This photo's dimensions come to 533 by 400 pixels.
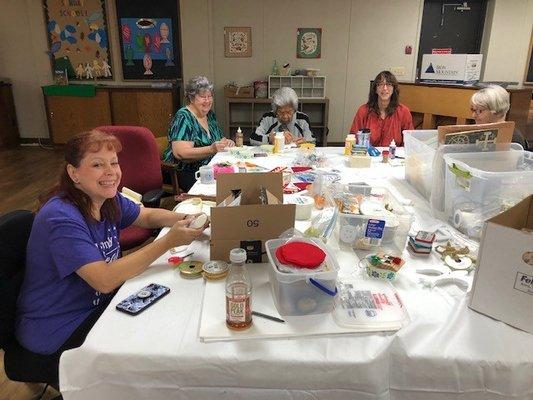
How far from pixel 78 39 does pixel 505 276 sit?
636cm

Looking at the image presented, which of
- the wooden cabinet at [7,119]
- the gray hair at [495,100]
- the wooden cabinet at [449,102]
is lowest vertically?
the wooden cabinet at [7,119]

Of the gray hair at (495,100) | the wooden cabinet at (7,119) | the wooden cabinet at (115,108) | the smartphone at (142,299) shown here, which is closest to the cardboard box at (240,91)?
the wooden cabinet at (115,108)

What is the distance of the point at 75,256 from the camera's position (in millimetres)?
1152

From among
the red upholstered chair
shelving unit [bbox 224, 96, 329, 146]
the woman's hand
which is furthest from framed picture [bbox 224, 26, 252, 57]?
the woman's hand

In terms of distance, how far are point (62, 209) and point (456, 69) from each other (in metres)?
4.22

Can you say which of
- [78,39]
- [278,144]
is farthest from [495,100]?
[78,39]

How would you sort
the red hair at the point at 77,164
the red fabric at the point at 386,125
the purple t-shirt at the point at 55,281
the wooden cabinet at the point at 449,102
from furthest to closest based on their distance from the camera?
the wooden cabinet at the point at 449,102 → the red fabric at the point at 386,125 → the red hair at the point at 77,164 → the purple t-shirt at the point at 55,281

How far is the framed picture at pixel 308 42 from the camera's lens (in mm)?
5809

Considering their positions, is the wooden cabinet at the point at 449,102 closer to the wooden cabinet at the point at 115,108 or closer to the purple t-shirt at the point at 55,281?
the wooden cabinet at the point at 115,108

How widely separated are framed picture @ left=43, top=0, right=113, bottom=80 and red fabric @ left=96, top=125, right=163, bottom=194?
4141mm

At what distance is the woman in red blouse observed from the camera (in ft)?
Result: 11.0

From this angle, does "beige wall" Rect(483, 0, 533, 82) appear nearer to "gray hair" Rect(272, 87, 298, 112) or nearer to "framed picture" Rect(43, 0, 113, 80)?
"gray hair" Rect(272, 87, 298, 112)

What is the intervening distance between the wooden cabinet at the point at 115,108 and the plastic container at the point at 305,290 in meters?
5.13

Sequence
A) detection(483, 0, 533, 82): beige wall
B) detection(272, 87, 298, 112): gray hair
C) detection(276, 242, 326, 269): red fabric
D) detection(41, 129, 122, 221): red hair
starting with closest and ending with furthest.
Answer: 1. detection(276, 242, 326, 269): red fabric
2. detection(41, 129, 122, 221): red hair
3. detection(272, 87, 298, 112): gray hair
4. detection(483, 0, 533, 82): beige wall
